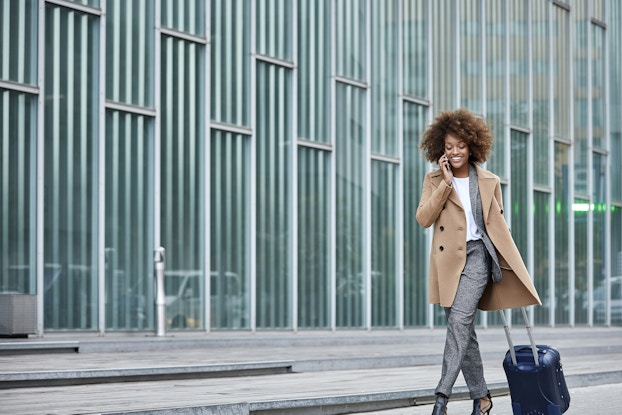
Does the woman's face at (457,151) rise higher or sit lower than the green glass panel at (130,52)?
lower

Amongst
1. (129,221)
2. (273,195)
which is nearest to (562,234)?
(273,195)

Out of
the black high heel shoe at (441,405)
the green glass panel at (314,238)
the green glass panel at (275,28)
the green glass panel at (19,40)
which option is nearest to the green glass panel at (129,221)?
the green glass panel at (19,40)

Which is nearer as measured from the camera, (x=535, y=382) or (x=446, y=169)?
(x=535, y=382)

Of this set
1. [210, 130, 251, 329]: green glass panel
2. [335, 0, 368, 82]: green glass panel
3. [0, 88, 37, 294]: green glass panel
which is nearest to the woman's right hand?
[0, 88, 37, 294]: green glass panel

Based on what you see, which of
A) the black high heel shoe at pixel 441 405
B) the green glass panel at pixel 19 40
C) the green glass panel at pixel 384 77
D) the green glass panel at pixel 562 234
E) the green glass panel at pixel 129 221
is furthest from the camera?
the green glass panel at pixel 562 234

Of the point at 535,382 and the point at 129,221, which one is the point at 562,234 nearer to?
the point at 129,221

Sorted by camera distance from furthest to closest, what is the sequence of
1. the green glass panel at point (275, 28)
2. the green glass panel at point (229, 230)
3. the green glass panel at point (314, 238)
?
the green glass panel at point (314, 238)
the green glass panel at point (275, 28)
the green glass panel at point (229, 230)

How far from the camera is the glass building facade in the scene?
46.6 ft

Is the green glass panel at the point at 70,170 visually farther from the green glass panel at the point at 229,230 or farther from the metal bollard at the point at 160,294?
the green glass panel at the point at 229,230

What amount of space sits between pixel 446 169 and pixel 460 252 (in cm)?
54

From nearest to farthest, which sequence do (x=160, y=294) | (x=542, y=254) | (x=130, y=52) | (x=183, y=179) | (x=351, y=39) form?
(x=160, y=294) → (x=130, y=52) → (x=183, y=179) → (x=351, y=39) → (x=542, y=254)

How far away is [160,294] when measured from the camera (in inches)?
580

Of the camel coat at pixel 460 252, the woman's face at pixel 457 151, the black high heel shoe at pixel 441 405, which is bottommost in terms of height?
the black high heel shoe at pixel 441 405

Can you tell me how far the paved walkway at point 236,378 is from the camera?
782 cm
